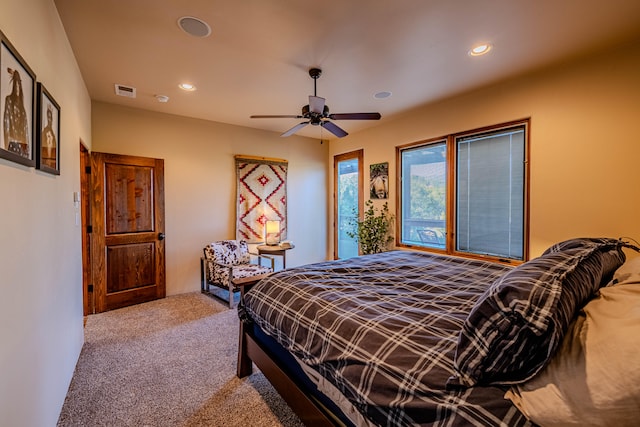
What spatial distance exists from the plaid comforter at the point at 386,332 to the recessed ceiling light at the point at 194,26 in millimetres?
1987

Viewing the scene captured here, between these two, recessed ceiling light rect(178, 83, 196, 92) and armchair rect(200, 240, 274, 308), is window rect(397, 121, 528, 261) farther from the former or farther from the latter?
recessed ceiling light rect(178, 83, 196, 92)

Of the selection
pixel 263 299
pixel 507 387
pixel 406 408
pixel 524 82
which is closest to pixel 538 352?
pixel 507 387

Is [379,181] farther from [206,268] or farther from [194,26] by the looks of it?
[194,26]

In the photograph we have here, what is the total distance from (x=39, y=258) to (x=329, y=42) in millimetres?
2461

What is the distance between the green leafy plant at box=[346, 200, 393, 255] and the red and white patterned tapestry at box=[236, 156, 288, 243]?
1.50 m

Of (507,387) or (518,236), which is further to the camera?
(518,236)

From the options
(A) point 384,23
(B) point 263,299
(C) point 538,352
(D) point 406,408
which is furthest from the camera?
(A) point 384,23

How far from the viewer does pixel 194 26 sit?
84.5 inches

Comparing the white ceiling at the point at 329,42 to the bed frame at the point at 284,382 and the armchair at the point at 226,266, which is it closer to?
the armchair at the point at 226,266

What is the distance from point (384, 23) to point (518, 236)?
8.64 feet

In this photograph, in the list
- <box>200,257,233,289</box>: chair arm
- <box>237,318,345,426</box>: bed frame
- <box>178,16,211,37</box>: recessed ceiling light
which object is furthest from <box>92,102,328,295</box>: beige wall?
<box>237,318,345,426</box>: bed frame

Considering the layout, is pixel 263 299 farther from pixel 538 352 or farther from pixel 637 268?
pixel 637 268

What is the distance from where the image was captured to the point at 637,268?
133 centimetres

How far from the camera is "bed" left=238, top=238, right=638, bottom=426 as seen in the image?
0.87 meters
